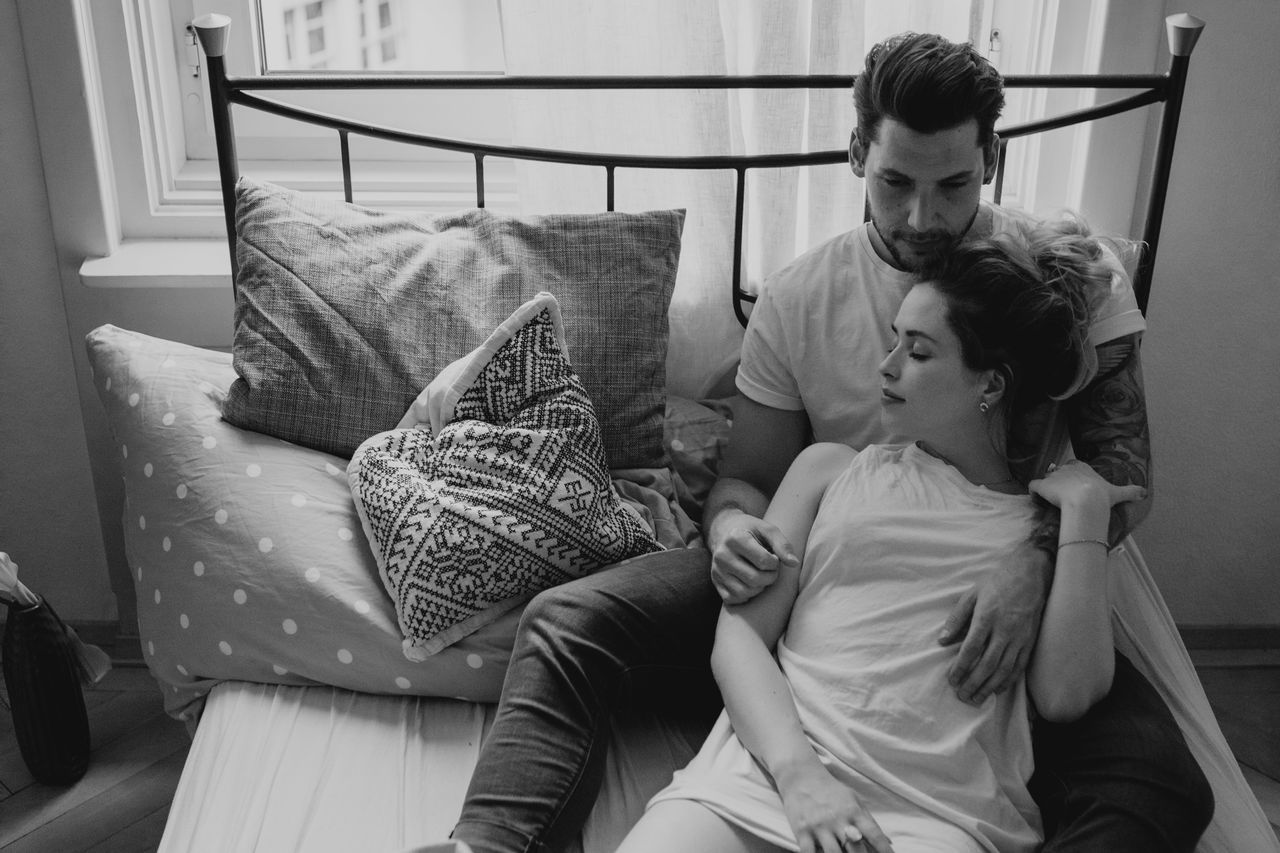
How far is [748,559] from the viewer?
4.49 feet

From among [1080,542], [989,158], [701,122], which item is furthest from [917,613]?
[701,122]

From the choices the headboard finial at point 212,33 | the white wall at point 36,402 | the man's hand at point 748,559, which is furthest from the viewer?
the white wall at point 36,402

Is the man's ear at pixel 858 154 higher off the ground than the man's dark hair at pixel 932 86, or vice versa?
the man's dark hair at pixel 932 86

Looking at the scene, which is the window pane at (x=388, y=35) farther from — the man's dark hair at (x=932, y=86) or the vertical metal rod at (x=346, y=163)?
the man's dark hair at (x=932, y=86)

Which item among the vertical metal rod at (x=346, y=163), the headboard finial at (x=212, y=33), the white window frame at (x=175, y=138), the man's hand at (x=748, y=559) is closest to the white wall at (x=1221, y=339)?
the white window frame at (x=175, y=138)

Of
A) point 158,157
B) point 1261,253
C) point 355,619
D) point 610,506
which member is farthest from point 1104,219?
point 158,157

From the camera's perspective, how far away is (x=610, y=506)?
5.06 feet

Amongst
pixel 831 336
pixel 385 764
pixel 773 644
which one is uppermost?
pixel 831 336

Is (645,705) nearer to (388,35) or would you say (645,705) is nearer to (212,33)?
(212,33)

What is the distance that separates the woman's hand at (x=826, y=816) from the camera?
1.12 metres

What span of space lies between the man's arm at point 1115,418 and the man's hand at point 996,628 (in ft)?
0.92

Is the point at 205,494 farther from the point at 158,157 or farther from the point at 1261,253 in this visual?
the point at 1261,253

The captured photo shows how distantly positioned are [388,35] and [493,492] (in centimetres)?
112

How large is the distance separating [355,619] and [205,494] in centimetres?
28
